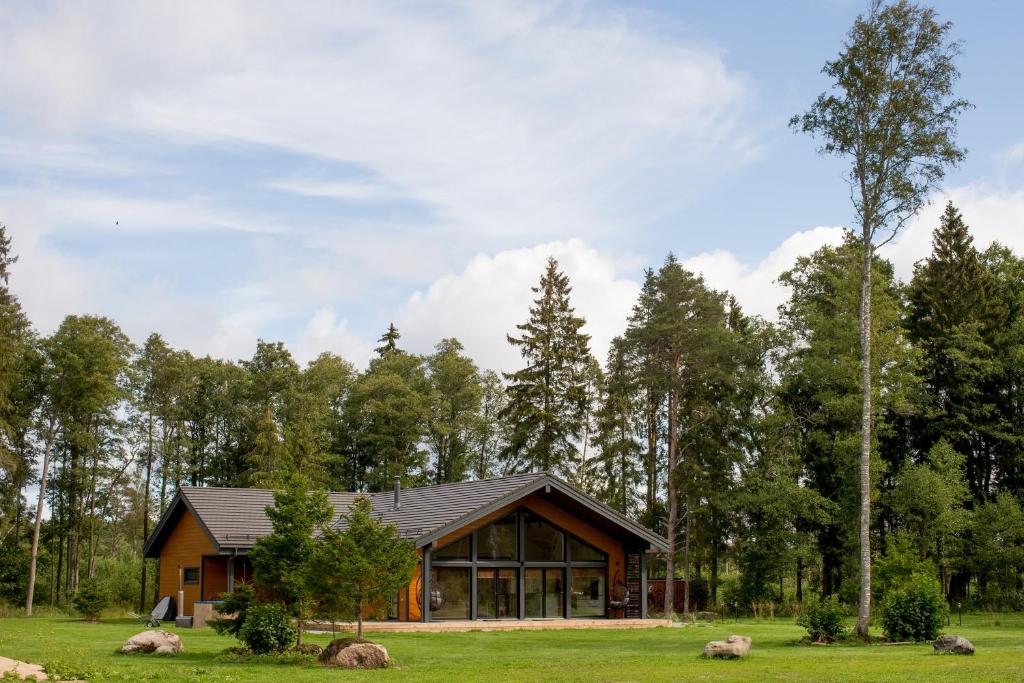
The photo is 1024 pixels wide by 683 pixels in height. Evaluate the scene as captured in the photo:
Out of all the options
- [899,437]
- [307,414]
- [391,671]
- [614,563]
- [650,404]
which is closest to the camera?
[391,671]

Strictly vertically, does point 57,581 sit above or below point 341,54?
below

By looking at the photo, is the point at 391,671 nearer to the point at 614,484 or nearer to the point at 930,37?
the point at 930,37

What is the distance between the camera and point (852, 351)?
38.3 meters

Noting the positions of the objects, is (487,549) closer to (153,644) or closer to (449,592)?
(449,592)

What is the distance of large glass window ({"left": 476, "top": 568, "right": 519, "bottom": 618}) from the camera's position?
28.2 metres

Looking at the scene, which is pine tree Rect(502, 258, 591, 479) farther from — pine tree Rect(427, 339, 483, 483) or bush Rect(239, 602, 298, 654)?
bush Rect(239, 602, 298, 654)

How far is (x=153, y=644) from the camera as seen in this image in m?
16.3

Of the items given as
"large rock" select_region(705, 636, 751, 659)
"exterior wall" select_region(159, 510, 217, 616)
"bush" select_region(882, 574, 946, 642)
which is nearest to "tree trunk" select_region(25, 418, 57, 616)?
"exterior wall" select_region(159, 510, 217, 616)

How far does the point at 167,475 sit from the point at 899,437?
102 ft

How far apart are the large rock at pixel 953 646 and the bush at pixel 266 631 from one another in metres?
10.6

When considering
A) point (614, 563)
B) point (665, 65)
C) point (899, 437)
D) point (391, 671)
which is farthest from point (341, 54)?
point (899, 437)

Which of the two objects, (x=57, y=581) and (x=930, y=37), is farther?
(x=57, y=581)

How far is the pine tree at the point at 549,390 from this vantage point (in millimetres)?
44000

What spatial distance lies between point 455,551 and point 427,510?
1.83 metres
